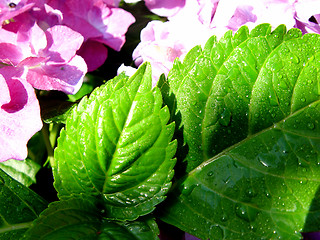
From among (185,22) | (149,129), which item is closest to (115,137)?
(149,129)

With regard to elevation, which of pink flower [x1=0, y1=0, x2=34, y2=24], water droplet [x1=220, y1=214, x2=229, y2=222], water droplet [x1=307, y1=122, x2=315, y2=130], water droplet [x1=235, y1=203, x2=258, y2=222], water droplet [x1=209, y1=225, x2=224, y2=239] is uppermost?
water droplet [x1=307, y1=122, x2=315, y2=130]

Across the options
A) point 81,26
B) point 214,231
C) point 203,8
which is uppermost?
point 203,8

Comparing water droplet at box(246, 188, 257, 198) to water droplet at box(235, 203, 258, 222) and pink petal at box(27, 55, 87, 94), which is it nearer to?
water droplet at box(235, 203, 258, 222)

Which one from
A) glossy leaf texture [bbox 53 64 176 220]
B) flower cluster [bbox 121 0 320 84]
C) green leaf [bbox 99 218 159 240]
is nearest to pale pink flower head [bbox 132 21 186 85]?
flower cluster [bbox 121 0 320 84]

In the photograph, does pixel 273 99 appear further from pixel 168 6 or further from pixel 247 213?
pixel 168 6

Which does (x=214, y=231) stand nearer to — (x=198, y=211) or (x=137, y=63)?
(x=198, y=211)

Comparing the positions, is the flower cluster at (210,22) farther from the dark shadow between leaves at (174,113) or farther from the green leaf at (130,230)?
the green leaf at (130,230)
